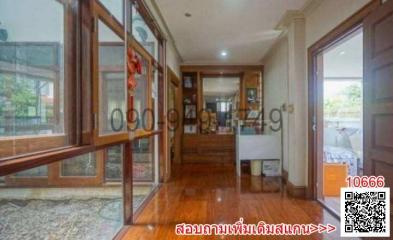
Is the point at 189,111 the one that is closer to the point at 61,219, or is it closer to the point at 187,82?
the point at 187,82

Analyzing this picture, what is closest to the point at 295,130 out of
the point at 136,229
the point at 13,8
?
the point at 136,229

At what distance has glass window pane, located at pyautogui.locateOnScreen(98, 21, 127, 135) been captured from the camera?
7.69 ft

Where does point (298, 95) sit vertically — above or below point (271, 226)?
above

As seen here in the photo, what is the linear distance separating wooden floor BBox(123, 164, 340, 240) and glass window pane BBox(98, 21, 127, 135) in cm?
104

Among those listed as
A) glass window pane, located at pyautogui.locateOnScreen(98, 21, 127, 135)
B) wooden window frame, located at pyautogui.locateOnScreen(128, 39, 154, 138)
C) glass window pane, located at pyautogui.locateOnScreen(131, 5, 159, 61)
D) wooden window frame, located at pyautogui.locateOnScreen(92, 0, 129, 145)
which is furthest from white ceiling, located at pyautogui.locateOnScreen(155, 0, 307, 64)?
wooden window frame, located at pyautogui.locateOnScreen(92, 0, 129, 145)

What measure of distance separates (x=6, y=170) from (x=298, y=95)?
11.7 ft

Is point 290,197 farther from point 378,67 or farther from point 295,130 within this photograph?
point 378,67

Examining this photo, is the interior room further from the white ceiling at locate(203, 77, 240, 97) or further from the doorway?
the white ceiling at locate(203, 77, 240, 97)

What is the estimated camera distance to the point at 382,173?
2.14m

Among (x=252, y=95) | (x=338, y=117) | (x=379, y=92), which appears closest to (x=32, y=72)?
(x=379, y=92)

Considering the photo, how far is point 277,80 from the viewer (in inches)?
217

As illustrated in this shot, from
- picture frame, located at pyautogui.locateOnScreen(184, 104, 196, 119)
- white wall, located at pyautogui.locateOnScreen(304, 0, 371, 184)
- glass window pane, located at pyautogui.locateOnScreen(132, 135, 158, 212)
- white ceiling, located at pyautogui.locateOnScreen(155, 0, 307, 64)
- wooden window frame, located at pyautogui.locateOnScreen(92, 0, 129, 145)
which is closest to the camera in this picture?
wooden window frame, located at pyautogui.locateOnScreen(92, 0, 129, 145)

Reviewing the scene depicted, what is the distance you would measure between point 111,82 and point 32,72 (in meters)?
1.05

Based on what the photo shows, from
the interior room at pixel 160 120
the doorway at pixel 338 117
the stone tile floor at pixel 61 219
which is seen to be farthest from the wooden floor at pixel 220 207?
the doorway at pixel 338 117
